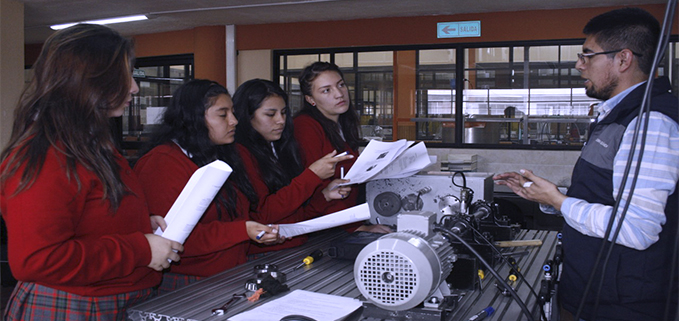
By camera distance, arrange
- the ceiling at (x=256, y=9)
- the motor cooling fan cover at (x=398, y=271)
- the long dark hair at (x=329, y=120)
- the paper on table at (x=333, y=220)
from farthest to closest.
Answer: the ceiling at (x=256, y=9) < the long dark hair at (x=329, y=120) < the paper on table at (x=333, y=220) < the motor cooling fan cover at (x=398, y=271)

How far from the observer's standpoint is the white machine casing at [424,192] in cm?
222

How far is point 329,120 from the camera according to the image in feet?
8.80

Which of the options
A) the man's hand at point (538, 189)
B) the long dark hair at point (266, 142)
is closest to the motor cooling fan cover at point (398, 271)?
the man's hand at point (538, 189)

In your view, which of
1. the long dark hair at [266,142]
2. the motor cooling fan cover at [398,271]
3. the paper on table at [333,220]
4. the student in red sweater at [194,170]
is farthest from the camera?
the long dark hair at [266,142]

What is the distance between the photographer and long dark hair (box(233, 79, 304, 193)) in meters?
2.34

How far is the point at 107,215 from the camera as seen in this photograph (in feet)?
4.65

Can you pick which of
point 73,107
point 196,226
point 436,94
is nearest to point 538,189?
point 196,226

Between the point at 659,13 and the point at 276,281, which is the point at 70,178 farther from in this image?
the point at 659,13

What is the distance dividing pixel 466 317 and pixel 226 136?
1.15m

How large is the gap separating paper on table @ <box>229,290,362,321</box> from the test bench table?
0.12 ft

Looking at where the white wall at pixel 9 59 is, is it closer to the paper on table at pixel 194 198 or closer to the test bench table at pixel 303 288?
the test bench table at pixel 303 288

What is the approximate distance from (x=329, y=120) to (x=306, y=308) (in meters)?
1.44

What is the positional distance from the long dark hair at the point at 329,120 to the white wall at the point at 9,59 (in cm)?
429

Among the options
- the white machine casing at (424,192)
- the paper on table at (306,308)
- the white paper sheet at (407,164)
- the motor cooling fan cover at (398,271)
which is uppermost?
the white paper sheet at (407,164)
